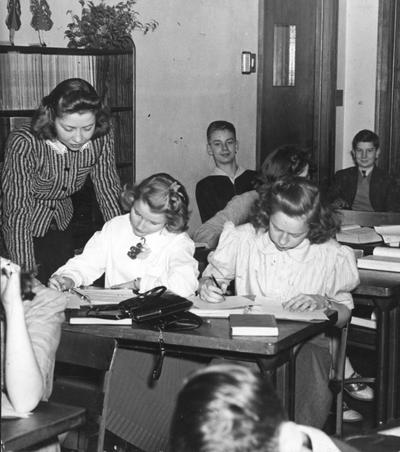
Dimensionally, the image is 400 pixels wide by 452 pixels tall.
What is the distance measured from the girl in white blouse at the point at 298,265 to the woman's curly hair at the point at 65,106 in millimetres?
767

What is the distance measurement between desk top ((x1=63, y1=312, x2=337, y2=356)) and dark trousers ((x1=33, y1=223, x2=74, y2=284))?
1043 millimetres

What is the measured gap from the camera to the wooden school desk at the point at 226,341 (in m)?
2.90

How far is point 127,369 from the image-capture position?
3.47 metres

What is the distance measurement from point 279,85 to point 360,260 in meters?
3.73

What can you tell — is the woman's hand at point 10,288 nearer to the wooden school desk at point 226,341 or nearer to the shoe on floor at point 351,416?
the wooden school desk at point 226,341

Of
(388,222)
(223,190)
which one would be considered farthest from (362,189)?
(388,222)

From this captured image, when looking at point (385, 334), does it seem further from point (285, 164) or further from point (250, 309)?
point (285, 164)

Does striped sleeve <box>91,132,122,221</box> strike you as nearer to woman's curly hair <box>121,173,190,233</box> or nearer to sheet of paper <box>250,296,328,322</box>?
woman's curly hair <box>121,173,190,233</box>

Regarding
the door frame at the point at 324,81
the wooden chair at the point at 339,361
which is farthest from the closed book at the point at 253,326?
the door frame at the point at 324,81

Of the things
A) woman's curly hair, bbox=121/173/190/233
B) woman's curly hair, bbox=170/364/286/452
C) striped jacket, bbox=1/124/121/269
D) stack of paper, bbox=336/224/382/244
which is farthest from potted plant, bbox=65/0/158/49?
woman's curly hair, bbox=170/364/286/452

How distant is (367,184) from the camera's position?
689 centimetres

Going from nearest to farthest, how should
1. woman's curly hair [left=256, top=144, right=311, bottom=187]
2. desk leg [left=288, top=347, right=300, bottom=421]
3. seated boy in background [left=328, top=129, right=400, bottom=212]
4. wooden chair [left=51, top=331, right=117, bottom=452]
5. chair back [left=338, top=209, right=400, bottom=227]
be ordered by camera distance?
wooden chair [left=51, top=331, right=117, bottom=452] → desk leg [left=288, top=347, right=300, bottom=421] → woman's curly hair [left=256, top=144, right=311, bottom=187] → chair back [left=338, top=209, right=400, bottom=227] → seated boy in background [left=328, top=129, right=400, bottom=212]

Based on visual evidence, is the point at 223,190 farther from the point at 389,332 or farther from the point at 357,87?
the point at 389,332

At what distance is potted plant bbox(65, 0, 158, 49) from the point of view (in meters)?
5.79
